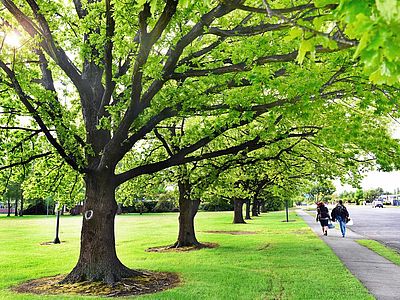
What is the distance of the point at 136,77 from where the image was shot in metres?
8.48

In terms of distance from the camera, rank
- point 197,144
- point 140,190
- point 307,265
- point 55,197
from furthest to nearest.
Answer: point 140,190 → point 55,197 → point 307,265 → point 197,144

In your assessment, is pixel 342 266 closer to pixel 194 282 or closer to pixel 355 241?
pixel 194 282

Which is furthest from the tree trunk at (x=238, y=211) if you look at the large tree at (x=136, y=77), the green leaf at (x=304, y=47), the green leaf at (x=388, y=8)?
the green leaf at (x=388, y=8)

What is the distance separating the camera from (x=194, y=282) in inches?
396

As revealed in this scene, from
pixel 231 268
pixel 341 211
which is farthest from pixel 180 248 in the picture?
pixel 341 211

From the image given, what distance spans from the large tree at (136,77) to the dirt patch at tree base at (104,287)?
0.43 metres

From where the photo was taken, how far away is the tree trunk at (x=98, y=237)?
10398mm

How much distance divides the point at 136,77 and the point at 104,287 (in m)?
4.96

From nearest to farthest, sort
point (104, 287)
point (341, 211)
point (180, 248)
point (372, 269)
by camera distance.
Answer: point (104, 287), point (372, 269), point (180, 248), point (341, 211)

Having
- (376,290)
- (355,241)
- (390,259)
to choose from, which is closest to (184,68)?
(376,290)

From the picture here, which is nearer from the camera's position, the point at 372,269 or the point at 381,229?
the point at 372,269

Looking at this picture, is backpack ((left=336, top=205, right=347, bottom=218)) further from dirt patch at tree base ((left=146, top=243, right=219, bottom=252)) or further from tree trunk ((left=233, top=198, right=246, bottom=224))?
tree trunk ((left=233, top=198, right=246, bottom=224))

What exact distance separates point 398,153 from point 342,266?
355 centimetres

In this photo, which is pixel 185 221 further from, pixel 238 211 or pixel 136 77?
pixel 238 211
